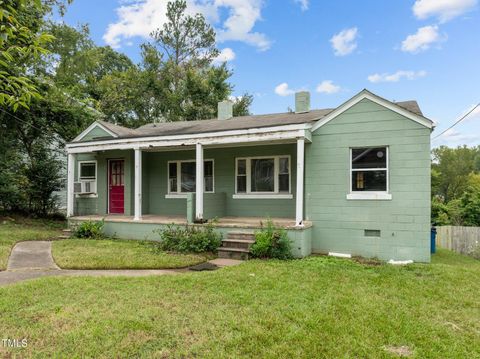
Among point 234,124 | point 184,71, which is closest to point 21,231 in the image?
point 234,124

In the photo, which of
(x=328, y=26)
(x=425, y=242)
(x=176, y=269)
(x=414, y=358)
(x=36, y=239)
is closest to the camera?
(x=414, y=358)

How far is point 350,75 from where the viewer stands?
51.8 feet

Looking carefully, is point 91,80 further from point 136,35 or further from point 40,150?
point 40,150

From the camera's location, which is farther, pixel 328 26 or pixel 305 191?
pixel 328 26

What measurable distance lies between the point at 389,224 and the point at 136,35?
23.5 metres

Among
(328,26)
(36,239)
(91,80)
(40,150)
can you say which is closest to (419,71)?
(328,26)

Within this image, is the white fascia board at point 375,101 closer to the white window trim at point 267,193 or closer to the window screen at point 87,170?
the white window trim at point 267,193

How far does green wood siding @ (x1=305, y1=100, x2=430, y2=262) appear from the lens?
7.82 metres

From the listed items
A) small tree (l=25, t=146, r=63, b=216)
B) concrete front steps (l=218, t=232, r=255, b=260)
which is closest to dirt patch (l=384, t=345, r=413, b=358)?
concrete front steps (l=218, t=232, r=255, b=260)

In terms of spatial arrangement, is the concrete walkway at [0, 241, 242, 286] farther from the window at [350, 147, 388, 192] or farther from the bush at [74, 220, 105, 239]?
the window at [350, 147, 388, 192]

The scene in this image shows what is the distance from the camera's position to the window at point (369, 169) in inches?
323

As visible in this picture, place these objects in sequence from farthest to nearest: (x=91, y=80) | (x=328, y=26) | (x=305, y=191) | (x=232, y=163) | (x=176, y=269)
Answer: (x=91, y=80)
(x=328, y=26)
(x=232, y=163)
(x=305, y=191)
(x=176, y=269)

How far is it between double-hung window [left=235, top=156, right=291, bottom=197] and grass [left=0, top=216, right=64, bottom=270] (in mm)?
6461

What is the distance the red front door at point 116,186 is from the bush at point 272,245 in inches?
260
